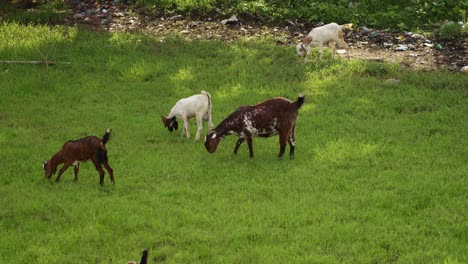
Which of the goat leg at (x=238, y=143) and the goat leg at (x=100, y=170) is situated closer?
the goat leg at (x=100, y=170)

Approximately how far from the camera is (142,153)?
1239 cm

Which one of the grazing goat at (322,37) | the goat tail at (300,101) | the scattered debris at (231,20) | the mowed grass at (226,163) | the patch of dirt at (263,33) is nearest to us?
the mowed grass at (226,163)

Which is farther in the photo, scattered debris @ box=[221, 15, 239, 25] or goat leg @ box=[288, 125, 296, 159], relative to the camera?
scattered debris @ box=[221, 15, 239, 25]

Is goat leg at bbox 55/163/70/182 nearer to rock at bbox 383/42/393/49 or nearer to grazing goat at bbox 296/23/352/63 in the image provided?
grazing goat at bbox 296/23/352/63

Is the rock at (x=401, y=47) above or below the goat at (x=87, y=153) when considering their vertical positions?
below

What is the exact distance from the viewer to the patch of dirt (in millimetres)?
17516

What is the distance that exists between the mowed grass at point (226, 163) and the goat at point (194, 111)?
0.33 meters

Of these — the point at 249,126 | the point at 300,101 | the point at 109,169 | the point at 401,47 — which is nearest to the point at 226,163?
the point at 249,126

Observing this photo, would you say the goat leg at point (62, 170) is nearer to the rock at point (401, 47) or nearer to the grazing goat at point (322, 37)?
the grazing goat at point (322, 37)

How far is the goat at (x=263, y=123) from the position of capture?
38.7ft

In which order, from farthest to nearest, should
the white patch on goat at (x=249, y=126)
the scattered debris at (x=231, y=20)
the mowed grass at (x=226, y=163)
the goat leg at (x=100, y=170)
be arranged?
1. the scattered debris at (x=231, y=20)
2. the white patch on goat at (x=249, y=126)
3. the goat leg at (x=100, y=170)
4. the mowed grass at (x=226, y=163)

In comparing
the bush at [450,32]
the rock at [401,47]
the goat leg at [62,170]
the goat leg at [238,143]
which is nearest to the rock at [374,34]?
the rock at [401,47]

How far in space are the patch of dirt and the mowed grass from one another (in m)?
0.90

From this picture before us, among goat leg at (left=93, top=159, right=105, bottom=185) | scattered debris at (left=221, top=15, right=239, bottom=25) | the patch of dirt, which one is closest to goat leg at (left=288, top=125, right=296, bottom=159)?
goat leg at (left=93, top=159, right=105, bottom=185)
